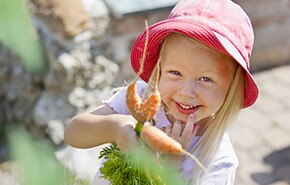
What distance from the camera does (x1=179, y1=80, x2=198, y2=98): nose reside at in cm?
96

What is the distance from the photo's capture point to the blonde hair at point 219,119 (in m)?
1.05

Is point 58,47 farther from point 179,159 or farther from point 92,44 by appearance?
point 179,159

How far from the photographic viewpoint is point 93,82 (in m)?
2.52

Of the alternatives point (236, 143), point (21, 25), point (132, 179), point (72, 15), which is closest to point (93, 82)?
point (72, 15)

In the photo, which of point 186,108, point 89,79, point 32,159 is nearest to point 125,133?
point 186,108

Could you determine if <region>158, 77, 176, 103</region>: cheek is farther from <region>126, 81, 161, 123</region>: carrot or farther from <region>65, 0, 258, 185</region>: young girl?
<region>126, 81, 161, 123</region>: carrot

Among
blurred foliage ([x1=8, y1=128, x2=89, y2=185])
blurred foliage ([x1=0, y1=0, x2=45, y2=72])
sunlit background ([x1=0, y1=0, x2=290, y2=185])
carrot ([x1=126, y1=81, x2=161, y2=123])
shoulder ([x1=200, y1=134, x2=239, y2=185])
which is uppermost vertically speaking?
blurred foliage ([x1=0, y1=0, x2=45, y2=72])

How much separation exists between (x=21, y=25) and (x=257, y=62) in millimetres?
3278

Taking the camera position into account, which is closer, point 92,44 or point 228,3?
point 228,3

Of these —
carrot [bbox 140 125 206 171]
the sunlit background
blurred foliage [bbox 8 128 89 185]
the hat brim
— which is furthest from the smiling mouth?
the sunlit background

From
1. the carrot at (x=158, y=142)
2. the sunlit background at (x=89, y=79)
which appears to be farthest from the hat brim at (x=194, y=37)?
the sunlit background at (x=89, y=79)

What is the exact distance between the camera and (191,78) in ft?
3.20

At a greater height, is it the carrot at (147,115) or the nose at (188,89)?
the carrot at (147,115)

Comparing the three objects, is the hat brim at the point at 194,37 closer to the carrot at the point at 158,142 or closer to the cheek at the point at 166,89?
the cheek at the point at 166,89
